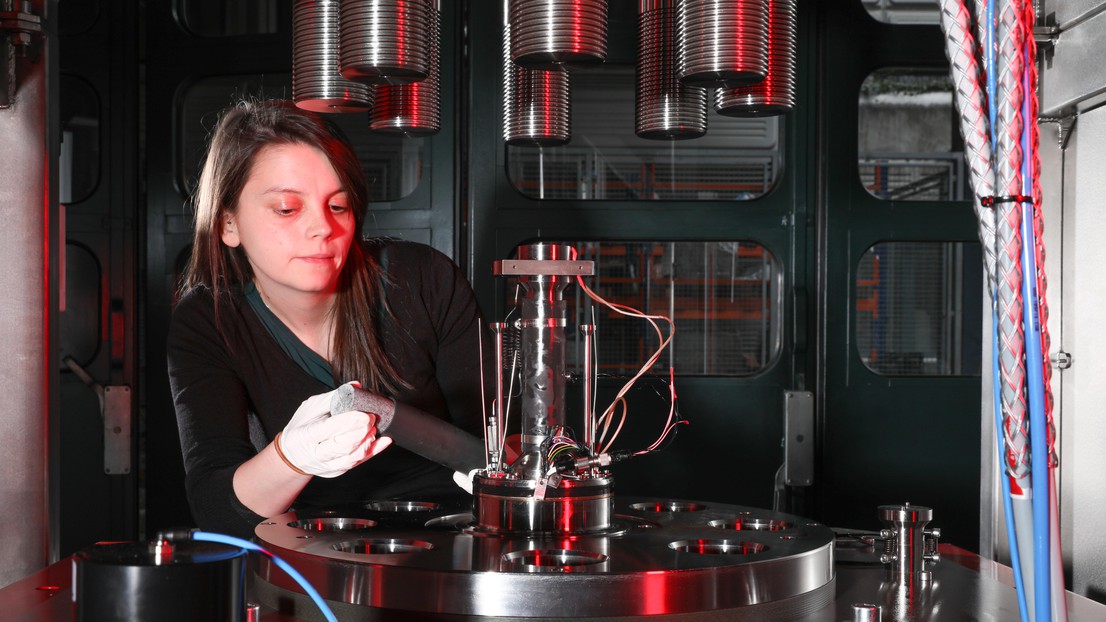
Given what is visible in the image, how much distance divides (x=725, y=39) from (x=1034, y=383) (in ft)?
1.61

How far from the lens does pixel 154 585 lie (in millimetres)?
707

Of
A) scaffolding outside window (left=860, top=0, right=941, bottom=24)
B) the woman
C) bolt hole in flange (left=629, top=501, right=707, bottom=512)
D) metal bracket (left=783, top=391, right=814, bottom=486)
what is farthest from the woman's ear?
scaffolding outside window (left=860, top=0, right=941, bottom=24)

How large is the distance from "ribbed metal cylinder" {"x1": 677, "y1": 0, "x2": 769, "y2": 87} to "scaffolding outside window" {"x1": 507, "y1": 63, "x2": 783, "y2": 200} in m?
2.14

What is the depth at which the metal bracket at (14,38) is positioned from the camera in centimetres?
141

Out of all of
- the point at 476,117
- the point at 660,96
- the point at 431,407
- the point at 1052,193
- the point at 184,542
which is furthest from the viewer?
the point at 476,117

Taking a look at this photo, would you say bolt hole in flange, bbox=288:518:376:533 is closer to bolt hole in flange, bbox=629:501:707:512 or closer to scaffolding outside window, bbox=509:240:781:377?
bolt hole in flange, bbox=629:501:707:512

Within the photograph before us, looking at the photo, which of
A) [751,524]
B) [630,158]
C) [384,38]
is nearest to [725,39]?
[384,38]

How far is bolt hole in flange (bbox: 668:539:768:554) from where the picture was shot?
1092mm

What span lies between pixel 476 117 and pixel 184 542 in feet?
7.94

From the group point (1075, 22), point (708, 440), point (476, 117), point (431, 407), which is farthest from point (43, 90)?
point (708, 440)

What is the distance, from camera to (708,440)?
3.18 metres

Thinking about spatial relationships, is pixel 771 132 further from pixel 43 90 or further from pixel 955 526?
pixel 43 90

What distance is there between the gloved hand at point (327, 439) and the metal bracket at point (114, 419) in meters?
2.13

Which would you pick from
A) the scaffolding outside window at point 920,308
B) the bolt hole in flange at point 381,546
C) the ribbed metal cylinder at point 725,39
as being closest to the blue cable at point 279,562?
the bolt hole in flange at point 381,546
